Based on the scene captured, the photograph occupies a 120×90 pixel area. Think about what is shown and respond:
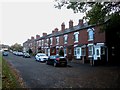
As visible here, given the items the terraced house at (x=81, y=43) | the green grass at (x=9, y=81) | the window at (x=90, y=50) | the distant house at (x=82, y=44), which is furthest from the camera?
the window at (x=90, y=50)

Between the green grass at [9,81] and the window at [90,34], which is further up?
the window at [90,34]

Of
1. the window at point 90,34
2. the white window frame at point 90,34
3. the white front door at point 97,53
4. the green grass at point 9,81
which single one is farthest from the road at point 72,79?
the window at point 90,34

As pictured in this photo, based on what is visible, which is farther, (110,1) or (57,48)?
(57,48)

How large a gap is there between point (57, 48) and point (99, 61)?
912 inches

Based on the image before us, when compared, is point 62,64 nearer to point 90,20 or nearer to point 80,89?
point 90,20

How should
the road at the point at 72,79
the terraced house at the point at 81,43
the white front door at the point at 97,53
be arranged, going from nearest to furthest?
Result: the road at the point at 72,79
the terraced house at the point at 81,43
the white front door at the point at 97,53

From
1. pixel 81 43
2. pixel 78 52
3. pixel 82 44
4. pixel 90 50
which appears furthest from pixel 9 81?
pixel 78 52

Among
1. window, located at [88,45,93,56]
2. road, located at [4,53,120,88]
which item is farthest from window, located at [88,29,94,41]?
road, located at [4,53,120,88]

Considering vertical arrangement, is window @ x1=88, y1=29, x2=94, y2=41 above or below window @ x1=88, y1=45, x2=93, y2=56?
above

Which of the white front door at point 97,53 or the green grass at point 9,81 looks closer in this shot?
the green grass at point 9,81

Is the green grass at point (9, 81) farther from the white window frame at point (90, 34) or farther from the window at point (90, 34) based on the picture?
the window at point (90, 34)

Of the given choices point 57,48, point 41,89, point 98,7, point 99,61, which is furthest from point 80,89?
point 57,48

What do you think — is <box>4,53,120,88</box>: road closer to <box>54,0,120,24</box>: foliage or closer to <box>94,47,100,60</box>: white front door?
<box>54,0,120,24</box>: foliage

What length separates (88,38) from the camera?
129ft
